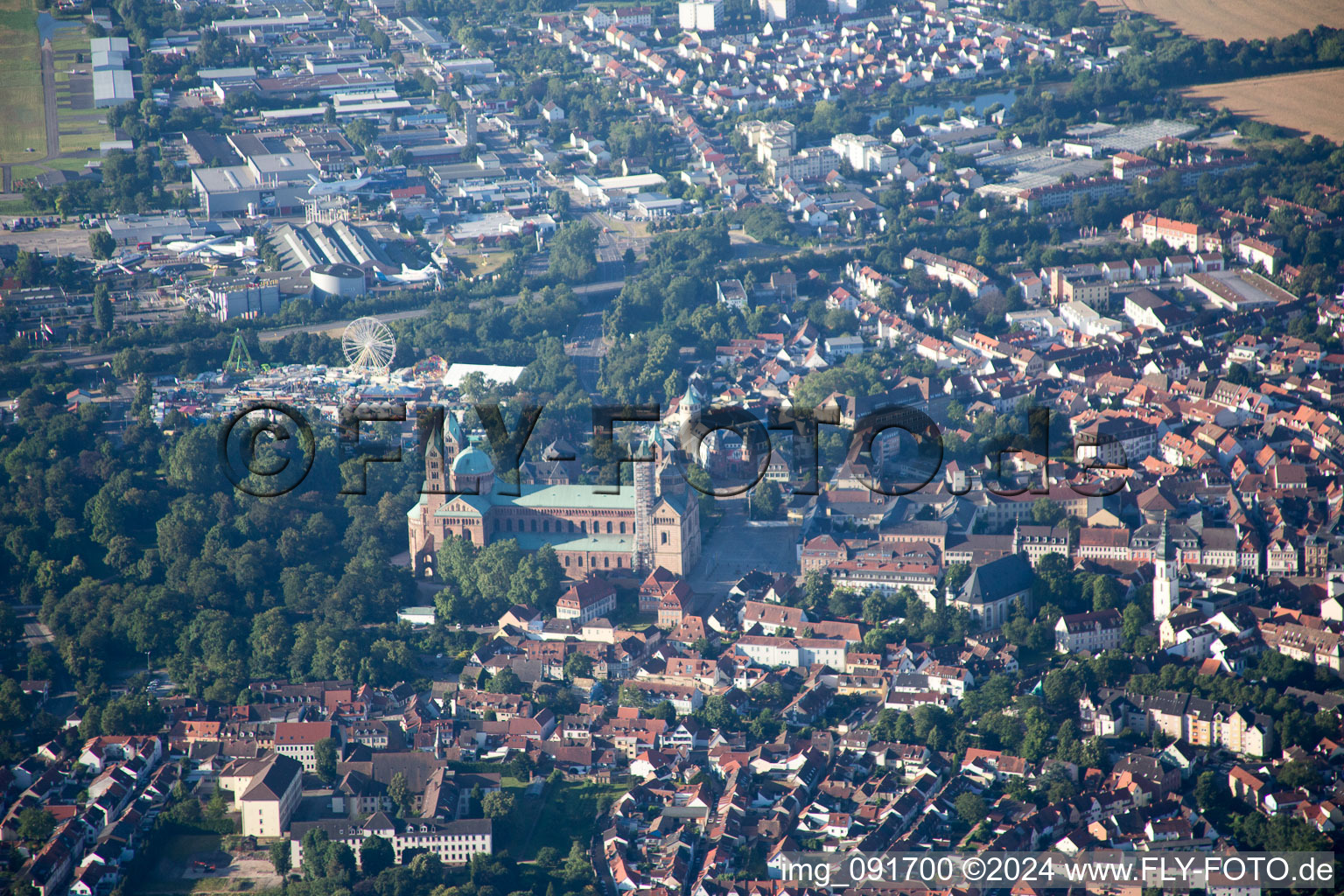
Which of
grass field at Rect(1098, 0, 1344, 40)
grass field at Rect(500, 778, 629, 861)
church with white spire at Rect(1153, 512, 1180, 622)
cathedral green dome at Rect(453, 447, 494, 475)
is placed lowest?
grass field at Rect(500, 778, 629, 861)

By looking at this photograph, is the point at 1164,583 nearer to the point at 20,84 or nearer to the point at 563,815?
the point at 563,815

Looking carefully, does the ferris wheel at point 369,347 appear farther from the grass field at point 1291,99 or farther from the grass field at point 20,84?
the grass field at point 1291,99

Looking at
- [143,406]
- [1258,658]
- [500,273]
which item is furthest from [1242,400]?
[143,406]

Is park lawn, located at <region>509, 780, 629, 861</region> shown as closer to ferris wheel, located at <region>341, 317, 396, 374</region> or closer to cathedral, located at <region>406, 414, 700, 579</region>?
cathedral, located at <region>406, 414, 700, 579</region>

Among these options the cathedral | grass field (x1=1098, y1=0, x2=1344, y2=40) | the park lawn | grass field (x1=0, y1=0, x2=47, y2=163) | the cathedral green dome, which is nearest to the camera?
the park lawn

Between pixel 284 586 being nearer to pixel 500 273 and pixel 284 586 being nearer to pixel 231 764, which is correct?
pixel 231 764

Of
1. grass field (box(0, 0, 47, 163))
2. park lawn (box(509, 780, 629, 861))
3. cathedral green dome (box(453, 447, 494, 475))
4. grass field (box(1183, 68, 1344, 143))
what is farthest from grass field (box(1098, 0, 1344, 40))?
park lawn (box(509, 780, 629, 861))

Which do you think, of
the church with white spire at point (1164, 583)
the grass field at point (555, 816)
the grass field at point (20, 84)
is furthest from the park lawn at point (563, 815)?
the grass field at point (20, 84)
